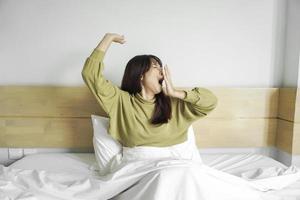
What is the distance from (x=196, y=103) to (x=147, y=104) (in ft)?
0.83

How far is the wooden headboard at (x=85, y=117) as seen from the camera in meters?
1.67

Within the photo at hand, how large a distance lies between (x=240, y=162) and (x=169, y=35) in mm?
912

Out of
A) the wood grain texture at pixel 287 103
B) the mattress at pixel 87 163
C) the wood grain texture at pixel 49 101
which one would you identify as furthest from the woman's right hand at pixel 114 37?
the wood grain texture at pixel 287 103

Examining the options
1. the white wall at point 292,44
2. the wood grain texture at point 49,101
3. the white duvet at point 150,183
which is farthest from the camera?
the white wall at point 292,44

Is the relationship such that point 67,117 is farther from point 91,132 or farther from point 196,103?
point 196,103

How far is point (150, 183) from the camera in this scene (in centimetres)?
104

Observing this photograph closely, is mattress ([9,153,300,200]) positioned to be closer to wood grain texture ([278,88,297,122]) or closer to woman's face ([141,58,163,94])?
wood grain texture ([278,88,297,122])

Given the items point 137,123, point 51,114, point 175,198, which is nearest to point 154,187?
point 175,198

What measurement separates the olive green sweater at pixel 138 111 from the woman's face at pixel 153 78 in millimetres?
68

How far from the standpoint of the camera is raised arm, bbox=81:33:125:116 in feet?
4.27

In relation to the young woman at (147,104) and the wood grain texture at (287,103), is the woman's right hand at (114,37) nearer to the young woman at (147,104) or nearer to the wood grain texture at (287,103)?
the young woman at (147,104)

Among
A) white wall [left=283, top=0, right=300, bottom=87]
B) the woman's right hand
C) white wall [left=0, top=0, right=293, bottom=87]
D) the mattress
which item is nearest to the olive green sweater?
the woman's right hand

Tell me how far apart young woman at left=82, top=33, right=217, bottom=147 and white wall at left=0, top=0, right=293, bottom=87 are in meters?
0.35

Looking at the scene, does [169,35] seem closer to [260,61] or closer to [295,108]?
[260,61]
